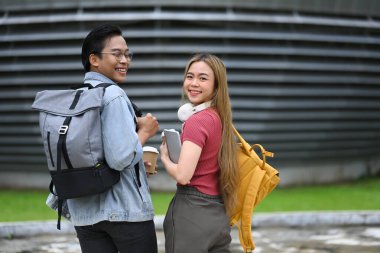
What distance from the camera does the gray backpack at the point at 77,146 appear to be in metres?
2.82

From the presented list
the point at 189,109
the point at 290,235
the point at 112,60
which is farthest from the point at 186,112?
the point at 290,235

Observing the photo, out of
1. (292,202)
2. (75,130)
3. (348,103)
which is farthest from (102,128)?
(348,103)

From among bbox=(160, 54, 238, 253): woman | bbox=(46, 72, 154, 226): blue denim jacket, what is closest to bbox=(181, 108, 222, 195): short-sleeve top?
bbox=(160, 54, 238, 253): woman

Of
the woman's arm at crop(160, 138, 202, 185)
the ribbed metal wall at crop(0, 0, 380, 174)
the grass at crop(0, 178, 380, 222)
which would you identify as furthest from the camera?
the ribbed metal wall at crop(0, 0, 380, 174)

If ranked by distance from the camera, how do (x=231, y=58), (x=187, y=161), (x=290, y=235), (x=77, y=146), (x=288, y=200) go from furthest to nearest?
(x=231, y=58)
(x=288, y=200)
(x=290, y=235)
(x=187, y=161)
(x=77, y=146)

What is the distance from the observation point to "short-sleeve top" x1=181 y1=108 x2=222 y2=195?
10.1ft

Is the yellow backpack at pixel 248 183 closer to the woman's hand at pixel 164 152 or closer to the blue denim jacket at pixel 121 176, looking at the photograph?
the woman's hand at pixel 164 152

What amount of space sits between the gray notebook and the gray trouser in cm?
16

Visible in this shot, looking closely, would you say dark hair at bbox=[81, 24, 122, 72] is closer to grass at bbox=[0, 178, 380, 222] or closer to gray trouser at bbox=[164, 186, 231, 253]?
gray trouser at bbox=[164, 186, 231, 253]

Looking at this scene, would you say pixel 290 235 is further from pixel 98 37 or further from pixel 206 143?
pixel 98 37

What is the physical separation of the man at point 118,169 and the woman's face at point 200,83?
271 mm

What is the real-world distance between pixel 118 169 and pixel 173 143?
1.29 feet

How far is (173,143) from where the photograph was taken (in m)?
3.16

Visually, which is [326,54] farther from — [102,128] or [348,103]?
[102,128]
